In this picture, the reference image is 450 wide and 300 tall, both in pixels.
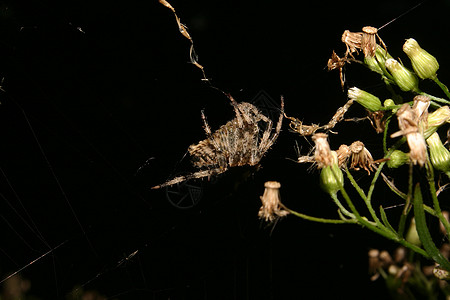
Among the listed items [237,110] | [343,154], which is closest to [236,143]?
[237,110]

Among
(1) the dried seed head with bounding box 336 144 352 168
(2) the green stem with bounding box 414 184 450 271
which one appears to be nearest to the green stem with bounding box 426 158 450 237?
(2) the green stem with bounding box 414 184 450 271

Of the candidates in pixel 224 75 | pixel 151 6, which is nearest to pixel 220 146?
pixel 224 75

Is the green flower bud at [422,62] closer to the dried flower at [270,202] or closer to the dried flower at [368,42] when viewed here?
the dried flower at [368,42]

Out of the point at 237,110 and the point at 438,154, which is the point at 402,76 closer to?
the point at 438,154

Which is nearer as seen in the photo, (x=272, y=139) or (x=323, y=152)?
(x=323, y=152)

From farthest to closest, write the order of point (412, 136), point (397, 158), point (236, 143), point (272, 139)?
point (272, 139), point (236, 143), point (397, 158), point (412, 136)

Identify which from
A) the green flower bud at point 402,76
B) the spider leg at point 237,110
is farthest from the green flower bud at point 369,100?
the spider leg at point 237,110
